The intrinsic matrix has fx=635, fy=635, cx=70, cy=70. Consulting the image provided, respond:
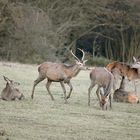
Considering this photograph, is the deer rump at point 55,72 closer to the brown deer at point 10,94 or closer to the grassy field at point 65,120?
the grassy field at point 65,120

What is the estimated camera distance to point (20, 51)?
3753cm

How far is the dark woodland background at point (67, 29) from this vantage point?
36.9 m

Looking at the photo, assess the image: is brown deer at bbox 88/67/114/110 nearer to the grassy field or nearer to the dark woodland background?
the grassy field

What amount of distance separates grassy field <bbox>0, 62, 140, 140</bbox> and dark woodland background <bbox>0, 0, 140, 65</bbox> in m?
18.1

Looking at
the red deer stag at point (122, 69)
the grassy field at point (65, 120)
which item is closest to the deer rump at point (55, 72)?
the grassy field at point (65, 120)

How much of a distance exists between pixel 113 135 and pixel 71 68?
6.01 m

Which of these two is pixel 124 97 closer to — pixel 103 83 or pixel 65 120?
pixel 103 83

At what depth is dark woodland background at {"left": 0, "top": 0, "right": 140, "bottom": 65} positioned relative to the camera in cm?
3691

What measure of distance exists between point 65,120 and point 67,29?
2982 cm

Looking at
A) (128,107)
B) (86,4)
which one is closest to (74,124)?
(128,107)

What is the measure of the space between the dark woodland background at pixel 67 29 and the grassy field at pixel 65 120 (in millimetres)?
18094

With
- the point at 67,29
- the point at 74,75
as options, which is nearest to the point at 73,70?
the point at 74,75

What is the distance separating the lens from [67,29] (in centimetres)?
4309

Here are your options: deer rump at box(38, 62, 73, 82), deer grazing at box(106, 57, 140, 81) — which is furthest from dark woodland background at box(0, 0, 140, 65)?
deer rump at box(38, 62, 73, 82)
